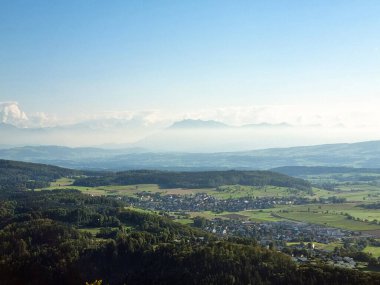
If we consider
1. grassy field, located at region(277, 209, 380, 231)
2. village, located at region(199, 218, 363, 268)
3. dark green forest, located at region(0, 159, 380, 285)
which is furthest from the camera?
grassy field, located at region(277, 209, 380, 231)

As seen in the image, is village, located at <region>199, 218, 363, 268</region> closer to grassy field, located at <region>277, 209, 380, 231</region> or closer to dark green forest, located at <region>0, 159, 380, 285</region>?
grassy field, located at <region>277, 209, 380, 231</region>

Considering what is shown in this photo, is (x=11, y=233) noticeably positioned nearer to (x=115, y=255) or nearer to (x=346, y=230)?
(x=115, y=255)

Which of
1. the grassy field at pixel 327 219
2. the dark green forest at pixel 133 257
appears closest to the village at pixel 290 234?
the grassy field at pixel 327 219

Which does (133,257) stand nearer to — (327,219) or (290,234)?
(290,234)

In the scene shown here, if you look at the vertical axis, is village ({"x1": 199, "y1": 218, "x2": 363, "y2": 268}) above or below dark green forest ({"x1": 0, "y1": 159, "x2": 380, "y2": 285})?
below

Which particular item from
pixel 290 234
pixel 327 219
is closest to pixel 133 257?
pixel 290 234

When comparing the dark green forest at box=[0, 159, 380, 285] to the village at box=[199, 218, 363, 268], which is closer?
the dark green forest at box=[0, 159, 380, 285]

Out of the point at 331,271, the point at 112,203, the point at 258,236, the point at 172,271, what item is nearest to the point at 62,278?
the point at 172,271

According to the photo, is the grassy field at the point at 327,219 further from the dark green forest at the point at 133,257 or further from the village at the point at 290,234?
the dark green forest at the point at 133,257

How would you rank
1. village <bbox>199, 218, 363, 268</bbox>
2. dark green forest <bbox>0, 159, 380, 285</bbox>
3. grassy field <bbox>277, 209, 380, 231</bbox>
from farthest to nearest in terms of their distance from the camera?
grassy field <bbox>277, 209, 380, 231</bbox> → village <bbox>199, 218, 363, 268</bbox> → dark green forest <bbox>0, 159, 380, 285</bbox>

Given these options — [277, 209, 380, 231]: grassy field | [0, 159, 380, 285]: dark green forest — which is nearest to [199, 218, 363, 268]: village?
[277, 209, 380, 231]: grassy field
